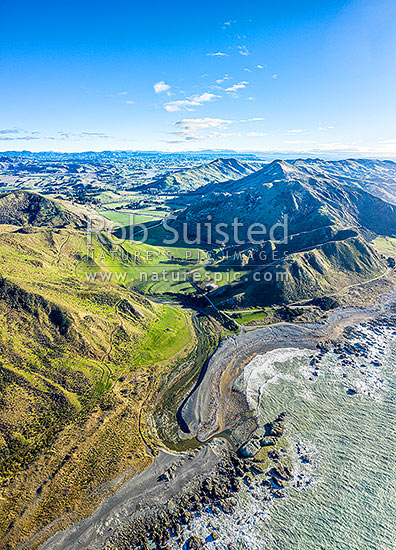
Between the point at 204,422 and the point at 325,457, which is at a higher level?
the point at 204,422

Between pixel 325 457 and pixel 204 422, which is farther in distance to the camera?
pixel 204 422

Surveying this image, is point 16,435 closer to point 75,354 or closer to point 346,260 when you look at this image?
point 75,354

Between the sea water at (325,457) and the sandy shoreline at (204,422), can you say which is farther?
the sandy shoreline at (204,422)

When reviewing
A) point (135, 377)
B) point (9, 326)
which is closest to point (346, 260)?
point (135, 377)

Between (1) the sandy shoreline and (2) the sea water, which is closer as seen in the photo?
(2) the sea water
